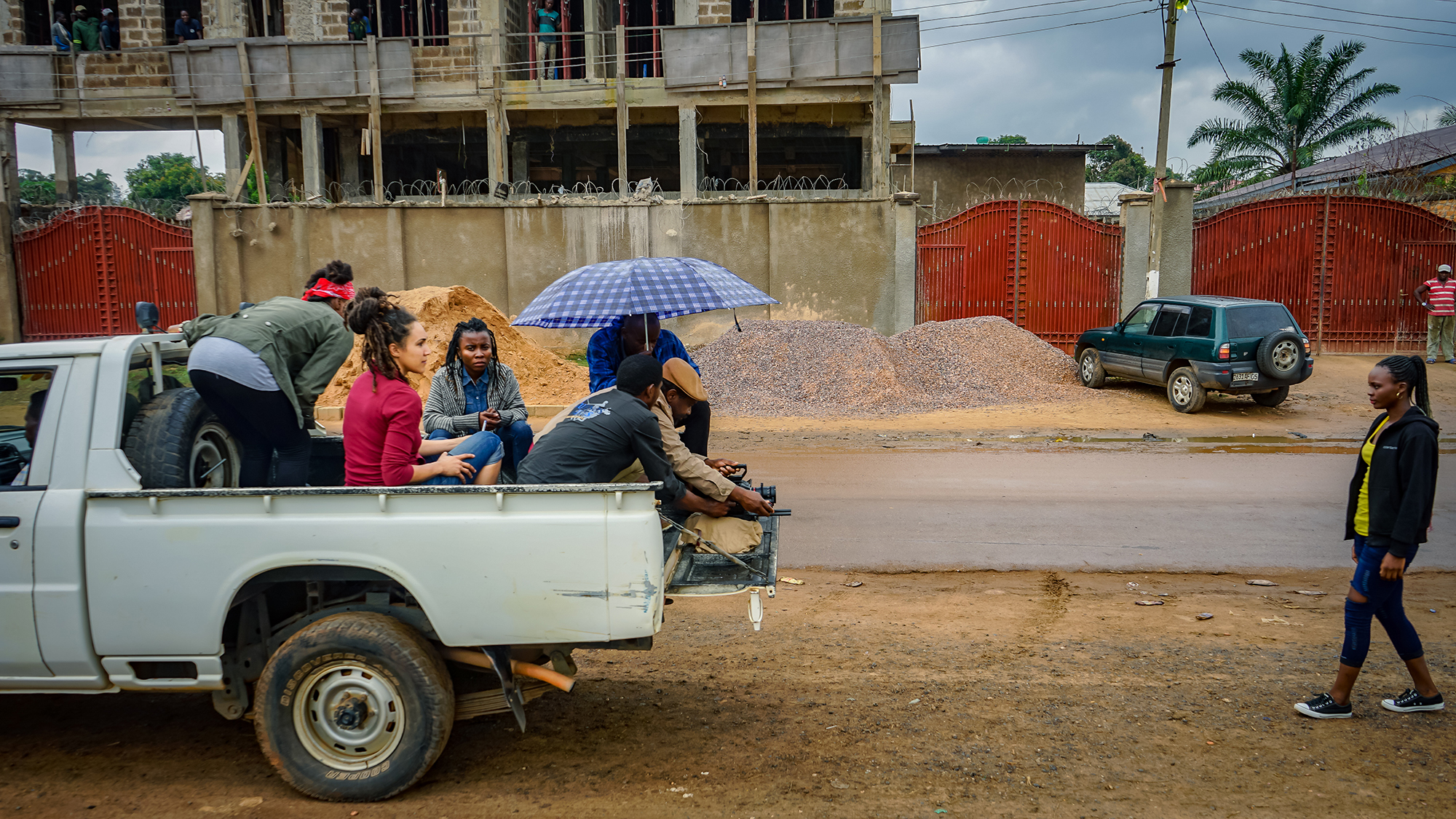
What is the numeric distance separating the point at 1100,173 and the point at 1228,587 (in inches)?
2727

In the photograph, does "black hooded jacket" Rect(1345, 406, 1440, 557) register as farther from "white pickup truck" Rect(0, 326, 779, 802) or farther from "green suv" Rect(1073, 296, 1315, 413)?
"green suv" Rect(1073, 296, 1315, 413)

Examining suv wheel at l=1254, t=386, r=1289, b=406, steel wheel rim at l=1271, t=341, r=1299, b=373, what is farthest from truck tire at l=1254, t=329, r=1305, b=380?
suv wheel at l=1254, t=386, r=1289, b=406

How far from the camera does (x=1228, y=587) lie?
247 inches

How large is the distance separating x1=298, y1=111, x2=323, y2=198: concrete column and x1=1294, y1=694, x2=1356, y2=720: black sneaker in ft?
84.9

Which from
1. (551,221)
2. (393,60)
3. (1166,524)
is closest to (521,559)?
(1166,524)

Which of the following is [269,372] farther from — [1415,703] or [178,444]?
[1415,703]

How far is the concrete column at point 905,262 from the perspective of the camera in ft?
62.5

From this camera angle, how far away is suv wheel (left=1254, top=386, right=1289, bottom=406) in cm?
1416

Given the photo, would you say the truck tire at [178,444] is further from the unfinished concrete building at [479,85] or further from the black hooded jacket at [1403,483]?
the unfinished concrete building at [479,85]

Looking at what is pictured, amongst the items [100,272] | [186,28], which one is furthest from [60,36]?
[100,272]

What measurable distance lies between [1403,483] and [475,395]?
4852mm

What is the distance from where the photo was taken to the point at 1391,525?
4.09m

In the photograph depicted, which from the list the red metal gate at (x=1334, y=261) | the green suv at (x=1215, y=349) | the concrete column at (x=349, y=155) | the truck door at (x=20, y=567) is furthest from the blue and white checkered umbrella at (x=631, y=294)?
the concrete column at (x=349, y=155)

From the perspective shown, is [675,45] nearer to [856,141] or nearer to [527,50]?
[527,50]
